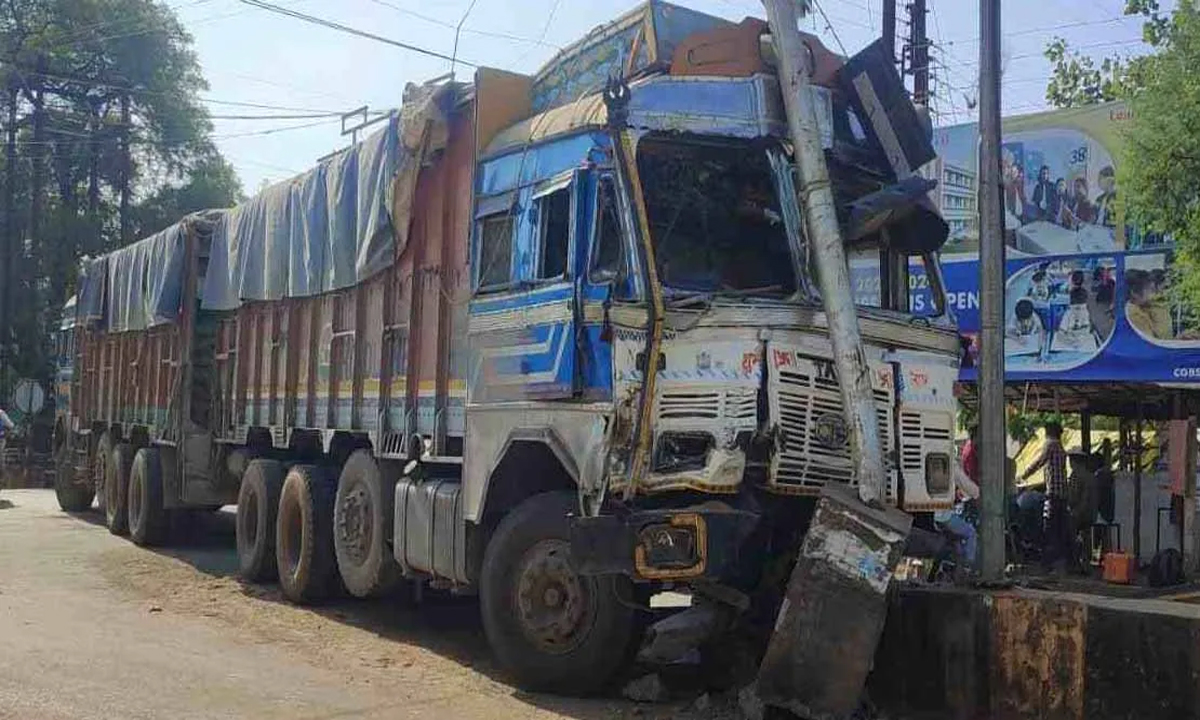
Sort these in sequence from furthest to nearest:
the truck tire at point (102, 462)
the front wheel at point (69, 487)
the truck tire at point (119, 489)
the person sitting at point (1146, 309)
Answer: the front wheel at point (69, 487), the truck tire at point (102, 462), the truck tire at point (119, 489), the person sitting at point (1146, 309)

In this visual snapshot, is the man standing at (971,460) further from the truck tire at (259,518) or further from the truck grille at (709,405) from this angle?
the truck grille at (709,405)

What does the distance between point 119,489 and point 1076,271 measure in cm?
1221

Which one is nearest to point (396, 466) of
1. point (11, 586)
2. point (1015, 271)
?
point (11, 586)

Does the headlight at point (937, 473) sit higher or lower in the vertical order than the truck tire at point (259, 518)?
higher

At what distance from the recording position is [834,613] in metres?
5.32

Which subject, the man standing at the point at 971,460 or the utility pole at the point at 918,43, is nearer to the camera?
the man standing at the point at 971,460

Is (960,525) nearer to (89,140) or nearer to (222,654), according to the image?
(222,654)

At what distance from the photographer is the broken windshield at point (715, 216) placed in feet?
20.5

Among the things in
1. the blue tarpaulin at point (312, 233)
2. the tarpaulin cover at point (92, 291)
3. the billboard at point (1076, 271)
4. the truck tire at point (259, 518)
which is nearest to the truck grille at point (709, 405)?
the blue tarpaulin at point (312, 233)

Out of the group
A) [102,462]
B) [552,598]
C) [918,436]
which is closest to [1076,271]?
[918,436]

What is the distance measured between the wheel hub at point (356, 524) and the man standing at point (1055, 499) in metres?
8.96

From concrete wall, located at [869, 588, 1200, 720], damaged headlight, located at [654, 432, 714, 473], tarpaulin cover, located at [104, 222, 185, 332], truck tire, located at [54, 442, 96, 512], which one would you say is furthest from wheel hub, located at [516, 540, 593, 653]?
truck tire, located at [54, 442, 96, 512]

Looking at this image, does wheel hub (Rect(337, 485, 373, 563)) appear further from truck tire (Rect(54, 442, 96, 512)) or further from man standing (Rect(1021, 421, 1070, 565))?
truck tire (Rect(54, 442, 96, 512))

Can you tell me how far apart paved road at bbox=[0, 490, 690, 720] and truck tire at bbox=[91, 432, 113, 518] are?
3.78 m
